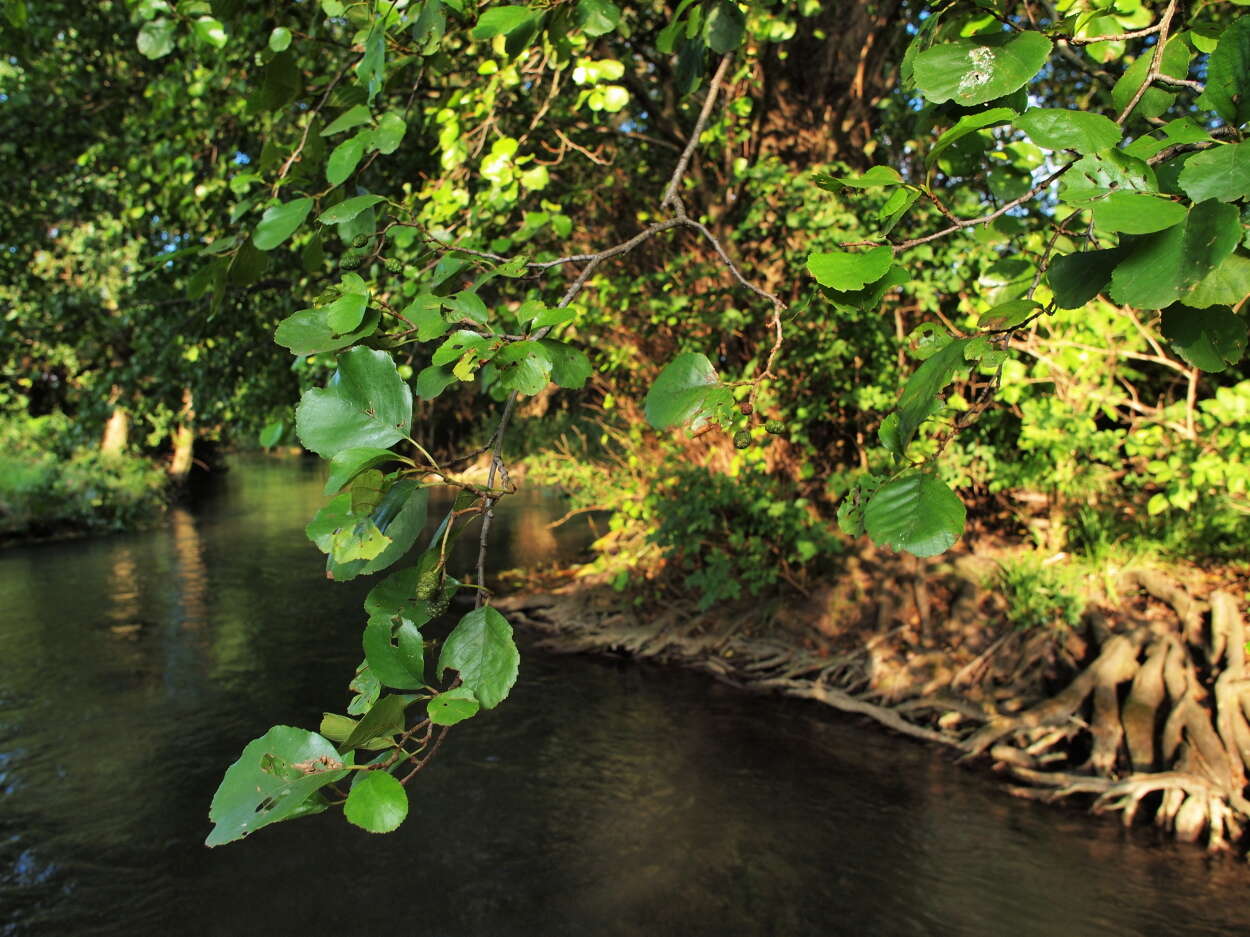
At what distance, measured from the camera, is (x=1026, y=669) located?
7398 millimetres

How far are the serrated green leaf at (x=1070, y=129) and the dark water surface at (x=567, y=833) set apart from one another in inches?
201

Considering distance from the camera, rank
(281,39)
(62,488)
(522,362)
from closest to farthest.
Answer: (522,362) < (281,39) < (62,488)

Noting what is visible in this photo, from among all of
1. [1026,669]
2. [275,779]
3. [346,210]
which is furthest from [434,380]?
[1026,669]

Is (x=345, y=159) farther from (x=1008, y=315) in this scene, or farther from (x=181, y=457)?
(x=181, y=457)

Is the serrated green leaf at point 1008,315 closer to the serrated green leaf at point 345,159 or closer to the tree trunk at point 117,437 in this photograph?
the serrated green leaf at point 345,159

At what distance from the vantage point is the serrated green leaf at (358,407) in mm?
988

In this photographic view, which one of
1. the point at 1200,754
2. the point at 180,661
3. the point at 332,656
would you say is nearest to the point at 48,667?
the point at 180,661

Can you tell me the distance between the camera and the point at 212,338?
741 centimetres

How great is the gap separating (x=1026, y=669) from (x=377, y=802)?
746 cm

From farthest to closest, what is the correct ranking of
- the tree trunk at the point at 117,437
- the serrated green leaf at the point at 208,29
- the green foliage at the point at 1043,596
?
1. the tree trunk at the point at 117,437
2. the green foliage at the point at 1043,596
3. the serrated green leaf at the point at 208,29

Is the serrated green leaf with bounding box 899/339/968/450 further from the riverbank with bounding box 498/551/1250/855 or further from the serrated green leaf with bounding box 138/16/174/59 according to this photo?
the riverbank with bounding box 498/551/1250/855

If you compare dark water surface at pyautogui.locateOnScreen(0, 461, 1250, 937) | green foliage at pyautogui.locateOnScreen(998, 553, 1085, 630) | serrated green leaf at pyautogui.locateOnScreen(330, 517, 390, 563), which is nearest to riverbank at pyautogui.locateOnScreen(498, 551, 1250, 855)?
green foliage at pyautogui.locateOnScreen(998, 553, 1085, 630)

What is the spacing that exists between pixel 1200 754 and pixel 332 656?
306 inches

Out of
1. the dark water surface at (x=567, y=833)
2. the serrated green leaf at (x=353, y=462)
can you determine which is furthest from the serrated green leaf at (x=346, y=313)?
the dark water surface at (x=567, y=833)
